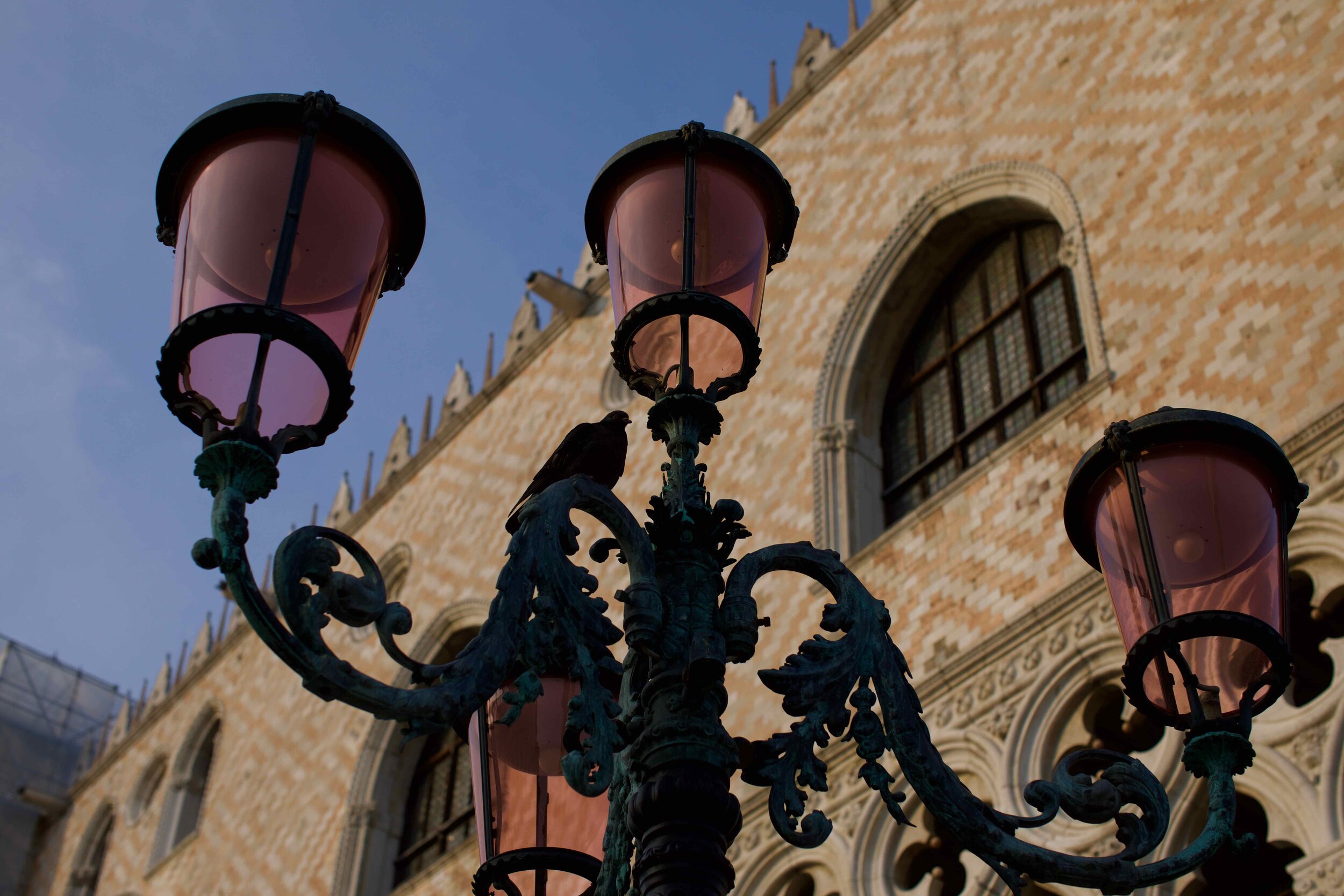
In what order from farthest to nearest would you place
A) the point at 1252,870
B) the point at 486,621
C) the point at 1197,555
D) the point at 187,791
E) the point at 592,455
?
the point at 187,791
the point at 1252,870
the point at 592,455
the point at 1197,555
the point at 486,621

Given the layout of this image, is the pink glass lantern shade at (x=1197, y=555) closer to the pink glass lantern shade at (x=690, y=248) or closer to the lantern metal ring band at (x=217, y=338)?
the pink glass lantern shade at (x=690, y=248)

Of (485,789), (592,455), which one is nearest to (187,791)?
(485,789)

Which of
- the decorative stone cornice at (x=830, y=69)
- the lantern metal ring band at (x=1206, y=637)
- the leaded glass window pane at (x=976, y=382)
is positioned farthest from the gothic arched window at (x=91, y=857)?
the lantern metal ring band at (x=1206, y=637)

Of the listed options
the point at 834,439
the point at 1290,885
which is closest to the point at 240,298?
the point at 1290,885

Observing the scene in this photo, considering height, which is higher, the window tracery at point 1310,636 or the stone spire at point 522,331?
the stone spire at point 522,331

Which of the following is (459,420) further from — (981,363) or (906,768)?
(906,768)

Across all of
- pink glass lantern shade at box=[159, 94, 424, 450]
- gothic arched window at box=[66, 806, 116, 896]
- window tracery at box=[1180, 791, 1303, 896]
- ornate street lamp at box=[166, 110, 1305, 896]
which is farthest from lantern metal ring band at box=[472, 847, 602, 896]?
gothic arched window at box=[66, 806, 116, 896]

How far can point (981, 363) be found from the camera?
7039mm

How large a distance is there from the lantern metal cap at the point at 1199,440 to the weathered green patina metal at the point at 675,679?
1.46ft

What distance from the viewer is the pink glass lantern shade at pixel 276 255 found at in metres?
2.21

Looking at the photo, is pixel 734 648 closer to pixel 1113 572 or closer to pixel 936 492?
pixel 1113 572

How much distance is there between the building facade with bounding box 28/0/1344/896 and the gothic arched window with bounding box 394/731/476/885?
0.09 ft

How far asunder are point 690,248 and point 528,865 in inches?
43.3

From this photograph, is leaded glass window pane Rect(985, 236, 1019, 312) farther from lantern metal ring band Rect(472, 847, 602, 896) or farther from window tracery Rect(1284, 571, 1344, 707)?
lantern metal ring band Rect(472, 847, 602, 896)
